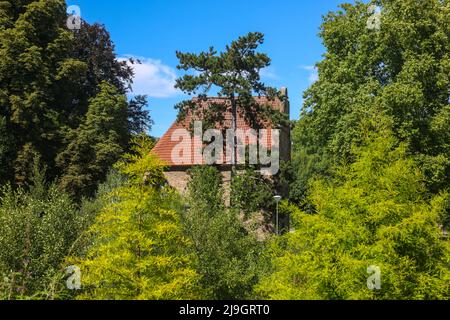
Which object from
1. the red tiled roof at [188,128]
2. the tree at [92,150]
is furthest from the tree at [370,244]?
the red tiled roof at [188,128]

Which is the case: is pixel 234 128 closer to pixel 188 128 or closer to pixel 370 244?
pixel 188 128

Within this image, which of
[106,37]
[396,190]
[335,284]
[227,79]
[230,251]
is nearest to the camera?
[335,284]

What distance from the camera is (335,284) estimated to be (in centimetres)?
905

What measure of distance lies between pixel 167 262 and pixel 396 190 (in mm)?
4852

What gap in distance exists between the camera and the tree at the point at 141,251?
9.39m

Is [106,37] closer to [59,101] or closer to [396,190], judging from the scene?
[59,101]

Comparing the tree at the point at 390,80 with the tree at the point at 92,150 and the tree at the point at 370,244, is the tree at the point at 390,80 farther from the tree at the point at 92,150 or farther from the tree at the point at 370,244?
the tree at the point at 370,244

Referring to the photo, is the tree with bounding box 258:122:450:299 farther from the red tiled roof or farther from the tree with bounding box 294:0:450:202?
the red tiled roof

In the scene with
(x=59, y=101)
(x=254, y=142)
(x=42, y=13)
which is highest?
(x=42, y=13)

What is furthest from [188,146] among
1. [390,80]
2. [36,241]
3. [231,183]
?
[36,241]

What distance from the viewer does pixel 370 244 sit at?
951cm

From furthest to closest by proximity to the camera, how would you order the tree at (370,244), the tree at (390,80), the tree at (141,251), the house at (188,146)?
the house at (188,146), the tree at (390,80), the tree at (141,251), the tree at (370,244)

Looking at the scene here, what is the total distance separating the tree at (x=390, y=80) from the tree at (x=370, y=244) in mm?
13974
